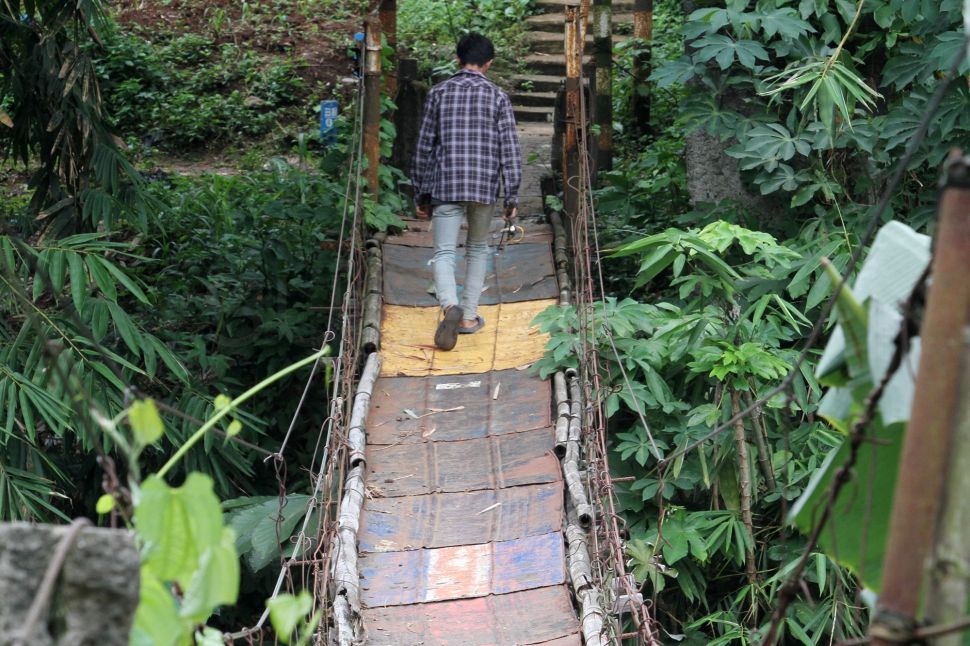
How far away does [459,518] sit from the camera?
3582 mm

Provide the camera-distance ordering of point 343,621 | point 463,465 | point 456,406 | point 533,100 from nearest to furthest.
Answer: point 343,621
point 463,465
point 456,406
point 533,100

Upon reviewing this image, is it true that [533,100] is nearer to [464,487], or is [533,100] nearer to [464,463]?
[464,463]

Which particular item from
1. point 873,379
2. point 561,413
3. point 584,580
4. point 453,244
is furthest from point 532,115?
point 873,379

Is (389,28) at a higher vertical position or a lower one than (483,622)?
higher

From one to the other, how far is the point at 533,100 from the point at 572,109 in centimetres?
327

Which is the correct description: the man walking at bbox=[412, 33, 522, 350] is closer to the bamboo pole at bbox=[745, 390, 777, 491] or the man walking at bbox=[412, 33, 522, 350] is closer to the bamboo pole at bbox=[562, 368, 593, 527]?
the bamboo pole at bbox=[562, 368, 593, 527]

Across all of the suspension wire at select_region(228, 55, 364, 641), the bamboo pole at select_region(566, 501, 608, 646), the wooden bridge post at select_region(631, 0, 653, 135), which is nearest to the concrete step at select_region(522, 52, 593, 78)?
the wooden bridge post at select_region(631, 0, 653, 135)

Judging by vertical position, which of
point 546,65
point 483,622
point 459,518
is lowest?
point 483,622

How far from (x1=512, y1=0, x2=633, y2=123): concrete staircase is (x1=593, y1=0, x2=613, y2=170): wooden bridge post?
61 cm

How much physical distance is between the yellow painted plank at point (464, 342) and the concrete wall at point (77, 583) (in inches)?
136

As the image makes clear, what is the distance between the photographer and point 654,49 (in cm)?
798

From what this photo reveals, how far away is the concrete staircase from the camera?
8469mm

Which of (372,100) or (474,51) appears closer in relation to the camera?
(474,51)

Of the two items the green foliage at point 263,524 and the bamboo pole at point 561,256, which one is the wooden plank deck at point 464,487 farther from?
the green foliage at point 263,524
